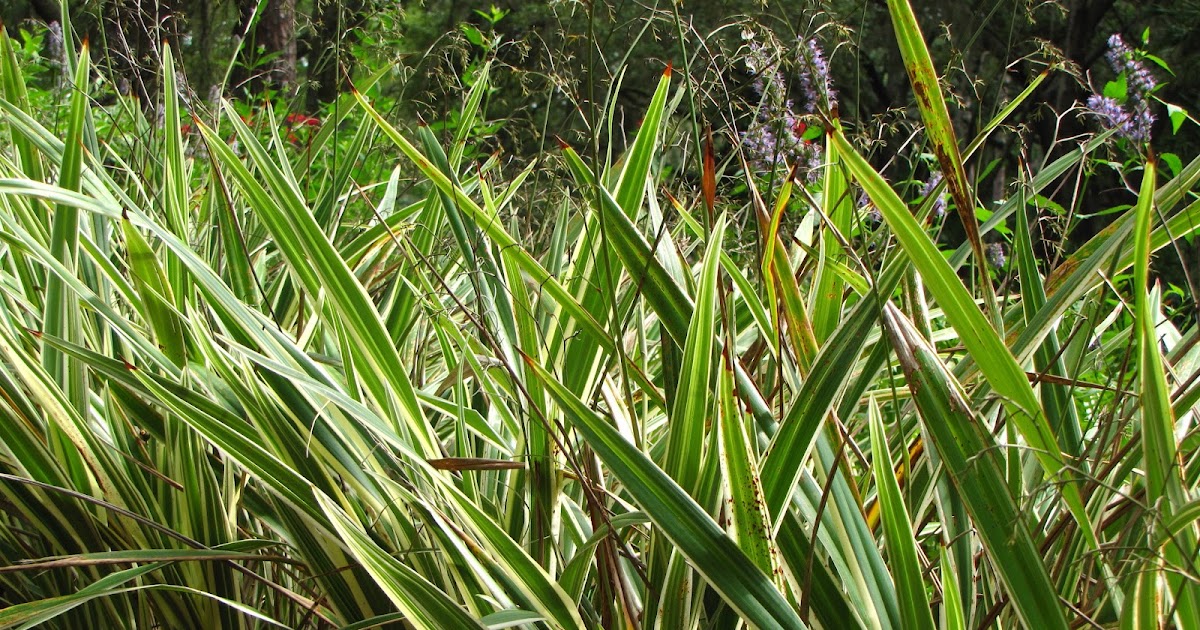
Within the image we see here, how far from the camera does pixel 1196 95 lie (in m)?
9.32

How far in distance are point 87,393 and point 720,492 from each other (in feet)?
2.65

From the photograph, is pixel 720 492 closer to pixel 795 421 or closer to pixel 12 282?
pixel 795 421

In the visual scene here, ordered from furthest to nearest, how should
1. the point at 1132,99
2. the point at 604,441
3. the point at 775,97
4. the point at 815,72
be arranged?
the point at 1132,99, the point at 775,97, the point at 815,72, the point at 604,441

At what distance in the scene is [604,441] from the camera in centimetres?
83

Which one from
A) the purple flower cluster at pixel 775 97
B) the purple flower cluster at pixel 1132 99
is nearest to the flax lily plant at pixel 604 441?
the purple flower cluster at pixel 775 97

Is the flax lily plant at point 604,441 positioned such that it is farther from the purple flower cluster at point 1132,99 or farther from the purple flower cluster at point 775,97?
the purple flower cluster at point 1132,99

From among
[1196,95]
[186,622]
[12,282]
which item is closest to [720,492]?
[186,622]

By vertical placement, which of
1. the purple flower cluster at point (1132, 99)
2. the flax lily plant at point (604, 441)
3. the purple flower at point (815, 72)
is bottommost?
the flax lily plant at point (604, 441)

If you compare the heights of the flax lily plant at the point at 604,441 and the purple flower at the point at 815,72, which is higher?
the purple flower at the point at 815,72

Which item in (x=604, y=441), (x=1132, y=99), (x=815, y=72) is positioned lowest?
(x=604, y=441)

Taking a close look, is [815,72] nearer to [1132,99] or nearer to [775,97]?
[775,97]

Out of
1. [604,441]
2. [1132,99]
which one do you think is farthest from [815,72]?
[1132,99]

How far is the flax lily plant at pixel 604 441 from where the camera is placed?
2.64ft

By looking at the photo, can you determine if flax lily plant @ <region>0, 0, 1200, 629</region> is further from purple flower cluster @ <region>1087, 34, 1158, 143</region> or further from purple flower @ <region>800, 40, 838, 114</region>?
purple flower cluster @ <region>1087, 34, 1158, 143</region>
